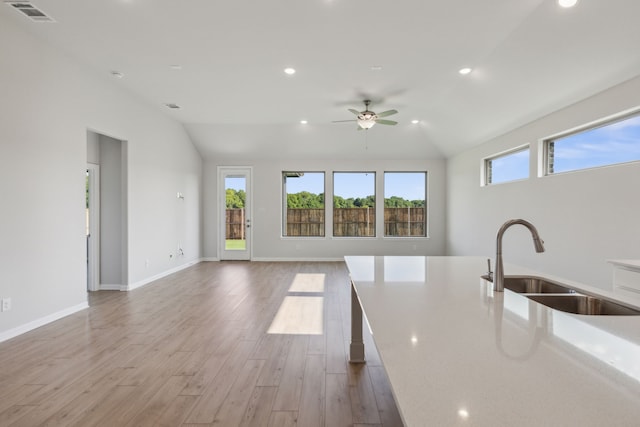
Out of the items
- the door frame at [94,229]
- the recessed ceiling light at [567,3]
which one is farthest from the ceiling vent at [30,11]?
the recessed ceiling light at [567,3]

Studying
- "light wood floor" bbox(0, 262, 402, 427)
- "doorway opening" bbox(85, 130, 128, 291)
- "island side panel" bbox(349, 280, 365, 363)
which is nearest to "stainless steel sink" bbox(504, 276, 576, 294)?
"light wood floor" bbox(0, 262, 402, 427)

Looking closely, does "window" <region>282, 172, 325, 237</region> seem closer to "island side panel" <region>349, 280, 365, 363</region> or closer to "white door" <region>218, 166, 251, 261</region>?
"white door" <region>218, 166, 251, 261</region>

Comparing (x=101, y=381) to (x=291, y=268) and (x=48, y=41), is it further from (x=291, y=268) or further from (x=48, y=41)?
(x=291, y=268)

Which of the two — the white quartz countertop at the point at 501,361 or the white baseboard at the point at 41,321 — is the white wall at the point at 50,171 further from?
the white quartz countertop at the point at 501,361

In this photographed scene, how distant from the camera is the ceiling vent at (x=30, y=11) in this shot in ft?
9.68

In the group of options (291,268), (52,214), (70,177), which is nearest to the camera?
(52,214)

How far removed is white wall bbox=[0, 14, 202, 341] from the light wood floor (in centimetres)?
41

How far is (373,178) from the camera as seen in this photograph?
8.58 m

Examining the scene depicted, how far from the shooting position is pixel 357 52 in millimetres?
3846

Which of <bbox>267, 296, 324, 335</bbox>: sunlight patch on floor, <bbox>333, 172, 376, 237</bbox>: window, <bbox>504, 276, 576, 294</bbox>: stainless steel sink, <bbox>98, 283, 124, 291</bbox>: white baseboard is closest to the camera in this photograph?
<bbox>504, 276, 576, 294</bbox>: stainless steel sink

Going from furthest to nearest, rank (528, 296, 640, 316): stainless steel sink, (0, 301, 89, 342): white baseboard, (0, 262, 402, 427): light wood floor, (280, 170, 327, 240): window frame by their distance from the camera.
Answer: (280, 170, 327, 240): window frame, (0, 301, 89, 342): white baseboard, (0, 262, 402, 427): light wood floor, (528, 296, 640, 316): stainless steel sink

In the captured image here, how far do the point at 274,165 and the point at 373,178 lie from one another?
8.11ft

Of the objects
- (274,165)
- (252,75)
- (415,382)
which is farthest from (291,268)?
(415,382)

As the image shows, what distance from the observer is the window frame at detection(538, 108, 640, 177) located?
3.45 meters
